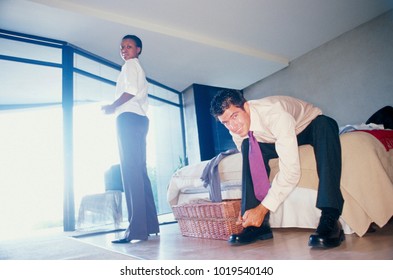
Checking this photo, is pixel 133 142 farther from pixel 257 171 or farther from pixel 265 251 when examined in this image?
pixel 265 251

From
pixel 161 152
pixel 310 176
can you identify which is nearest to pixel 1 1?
pixel 161 152

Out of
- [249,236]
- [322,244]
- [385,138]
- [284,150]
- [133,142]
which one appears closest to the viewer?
[322,244]

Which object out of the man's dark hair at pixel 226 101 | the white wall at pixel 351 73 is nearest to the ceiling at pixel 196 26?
the white wall at pixel 351 73

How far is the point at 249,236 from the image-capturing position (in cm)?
121

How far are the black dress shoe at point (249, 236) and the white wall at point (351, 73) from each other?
3070mm

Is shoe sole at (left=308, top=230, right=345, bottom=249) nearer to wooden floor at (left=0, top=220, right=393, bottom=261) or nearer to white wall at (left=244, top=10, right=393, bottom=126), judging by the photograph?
wooden floor at (left=0, top=220, right=393, bottom=261)

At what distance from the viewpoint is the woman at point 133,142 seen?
1.62 metres

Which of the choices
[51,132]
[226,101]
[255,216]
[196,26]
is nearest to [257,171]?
[255,216]

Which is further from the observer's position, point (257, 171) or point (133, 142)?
point (133, 142)

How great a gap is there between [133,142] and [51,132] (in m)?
1.39

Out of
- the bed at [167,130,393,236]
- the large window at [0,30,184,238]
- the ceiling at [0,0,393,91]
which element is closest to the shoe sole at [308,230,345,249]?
the bed at [167,130,393,236]

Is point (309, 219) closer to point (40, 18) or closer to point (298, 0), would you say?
point (298, 0)

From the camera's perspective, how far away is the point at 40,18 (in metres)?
3.07
